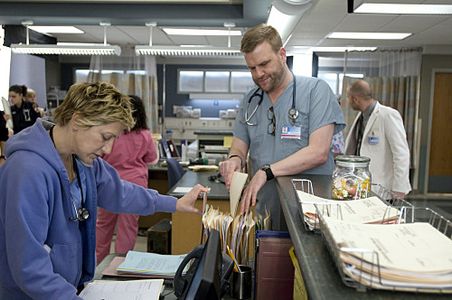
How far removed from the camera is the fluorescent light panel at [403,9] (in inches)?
173

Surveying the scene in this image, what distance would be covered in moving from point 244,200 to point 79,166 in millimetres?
580

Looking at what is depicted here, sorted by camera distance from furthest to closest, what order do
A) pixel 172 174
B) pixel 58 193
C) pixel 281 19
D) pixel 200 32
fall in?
1. pixel 200 32
2. pixel 281 19
3. pixel 172 174
4. pixel 58 193

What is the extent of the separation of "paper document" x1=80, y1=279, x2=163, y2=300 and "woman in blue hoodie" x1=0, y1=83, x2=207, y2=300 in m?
0.06

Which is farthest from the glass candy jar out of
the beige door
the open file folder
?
the beige door

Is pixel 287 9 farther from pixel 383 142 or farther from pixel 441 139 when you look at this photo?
pixel 441 139

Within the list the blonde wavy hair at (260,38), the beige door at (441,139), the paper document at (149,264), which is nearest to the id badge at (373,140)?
the blonde wavy hair at (260,38)

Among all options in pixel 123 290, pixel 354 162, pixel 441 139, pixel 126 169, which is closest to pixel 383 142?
pixel 126 169

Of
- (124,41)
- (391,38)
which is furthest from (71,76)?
(391,38)

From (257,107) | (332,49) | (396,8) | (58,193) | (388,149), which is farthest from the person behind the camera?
(332,49)

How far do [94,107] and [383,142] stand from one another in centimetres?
291

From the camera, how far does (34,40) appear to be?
708 cm

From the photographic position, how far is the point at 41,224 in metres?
1.20

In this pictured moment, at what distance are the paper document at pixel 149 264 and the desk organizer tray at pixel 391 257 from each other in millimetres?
963

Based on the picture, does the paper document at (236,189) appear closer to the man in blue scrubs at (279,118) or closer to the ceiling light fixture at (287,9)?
the man in blue scrubs at (279,118)
